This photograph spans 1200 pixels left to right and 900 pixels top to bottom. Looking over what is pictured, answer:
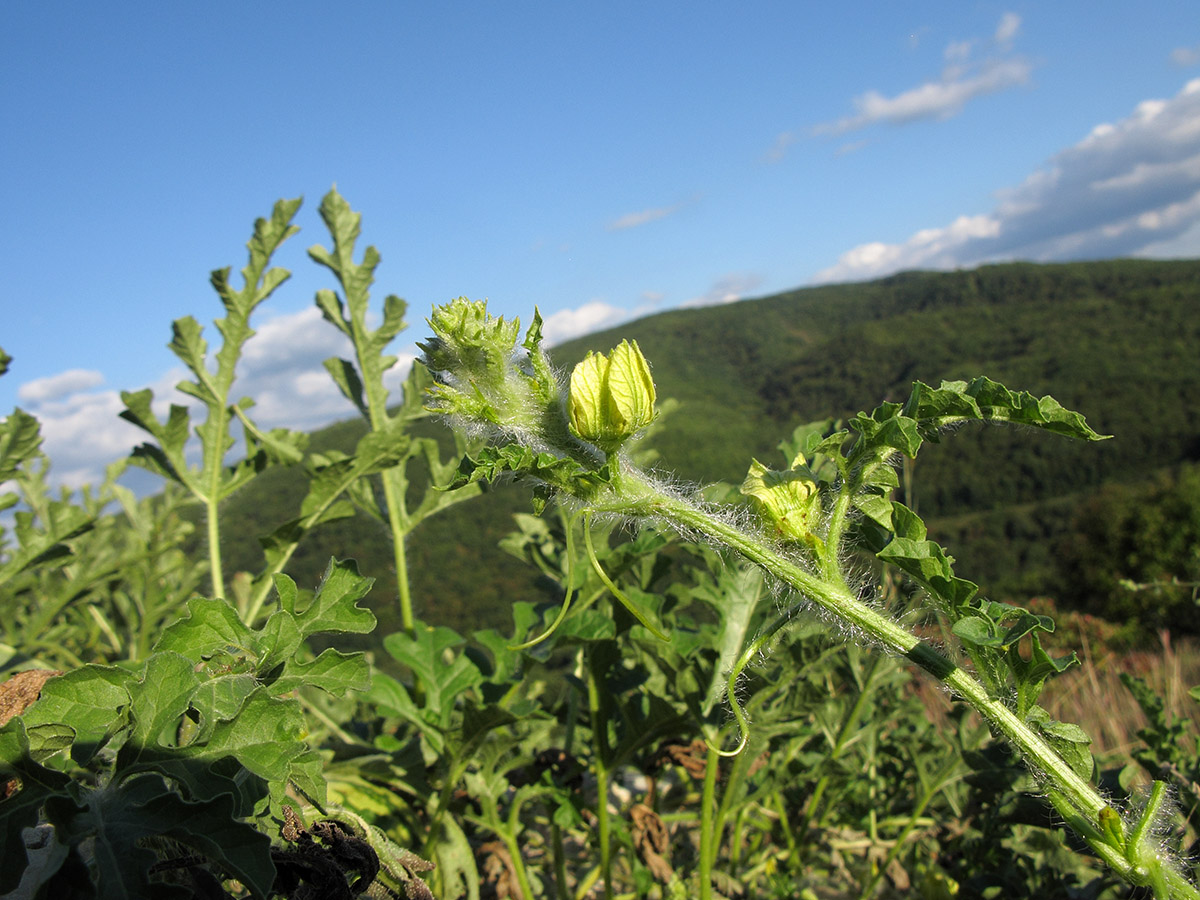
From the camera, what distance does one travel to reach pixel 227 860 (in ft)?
2.85

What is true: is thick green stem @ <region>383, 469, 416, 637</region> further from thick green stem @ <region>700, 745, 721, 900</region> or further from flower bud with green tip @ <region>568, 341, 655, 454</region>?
flower bud with green tip @ <region>568, 341, 655, 454</region>

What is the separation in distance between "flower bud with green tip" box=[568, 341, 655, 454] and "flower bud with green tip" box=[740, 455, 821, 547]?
22cm

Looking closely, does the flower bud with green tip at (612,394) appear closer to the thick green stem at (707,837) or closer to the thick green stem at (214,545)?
the thick green stem at (707,837)

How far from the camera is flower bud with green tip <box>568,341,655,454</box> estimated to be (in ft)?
3.69

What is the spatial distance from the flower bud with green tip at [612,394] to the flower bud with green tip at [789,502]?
0.22m

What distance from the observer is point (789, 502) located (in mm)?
1188

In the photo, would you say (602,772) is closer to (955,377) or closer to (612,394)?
(612,394)

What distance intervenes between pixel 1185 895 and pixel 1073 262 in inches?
4569

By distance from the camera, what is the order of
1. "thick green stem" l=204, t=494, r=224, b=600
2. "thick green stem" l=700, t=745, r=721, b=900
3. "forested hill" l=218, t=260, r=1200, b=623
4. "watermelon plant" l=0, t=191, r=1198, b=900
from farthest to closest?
"forested hill" l=218, t=260, r=1200, b=623 → "thick green stem" l=204, t=494, r=224, b=600 → "thick green stem" l=700, t=745, r=721, b=900 → "watermelon plant" l=0, t=191, r=1198, b=900

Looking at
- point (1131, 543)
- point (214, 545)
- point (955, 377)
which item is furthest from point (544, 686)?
point (955, 377)

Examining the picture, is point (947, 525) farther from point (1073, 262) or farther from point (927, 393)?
point (927, 393)

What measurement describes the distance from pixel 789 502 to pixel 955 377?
55631 millimetres

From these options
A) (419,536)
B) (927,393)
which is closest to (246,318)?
(927,393)

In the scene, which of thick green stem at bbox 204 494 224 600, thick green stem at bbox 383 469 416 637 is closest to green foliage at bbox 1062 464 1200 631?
thick green stem at bbox 383 469 416 637
